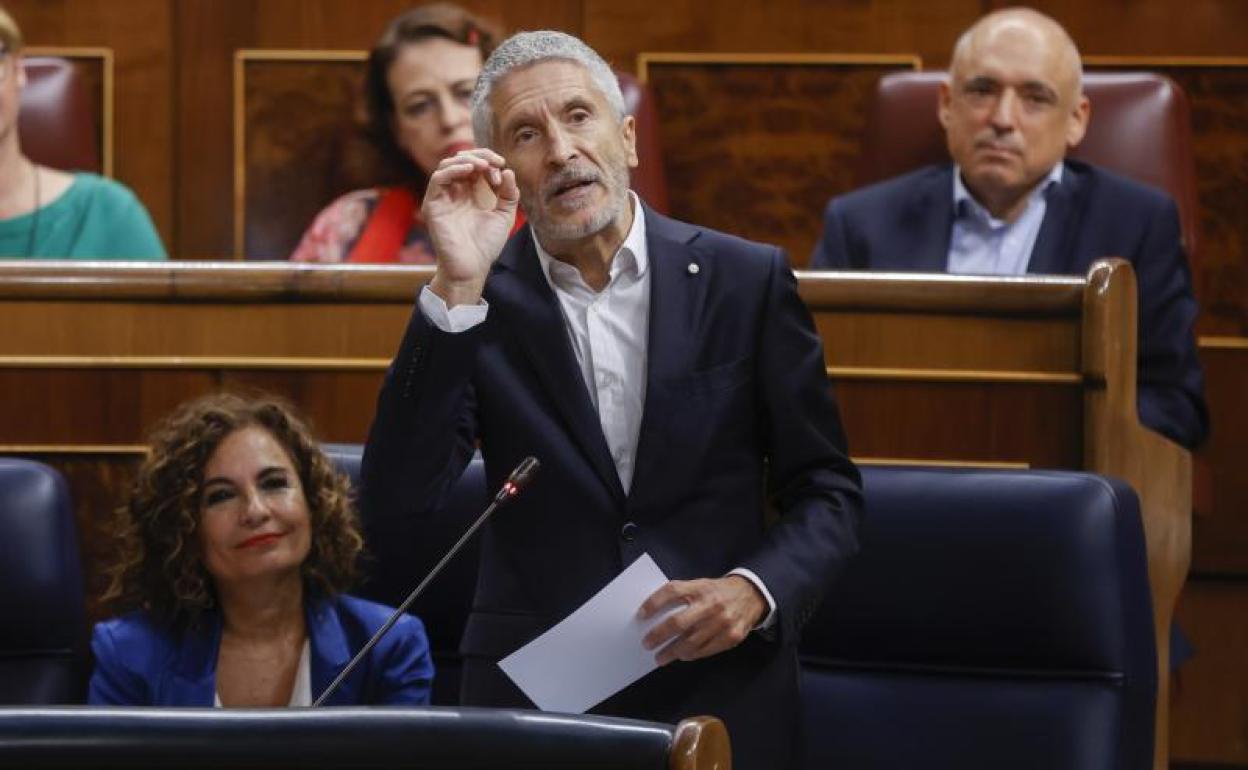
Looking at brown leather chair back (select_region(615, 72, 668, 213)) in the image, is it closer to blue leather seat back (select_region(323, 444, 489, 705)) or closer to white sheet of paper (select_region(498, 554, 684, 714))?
blue leather seat back (select_region(323, 444, 489, 705))

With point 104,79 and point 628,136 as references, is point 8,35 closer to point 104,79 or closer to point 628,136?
point 104,79

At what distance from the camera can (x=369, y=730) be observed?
50 cm

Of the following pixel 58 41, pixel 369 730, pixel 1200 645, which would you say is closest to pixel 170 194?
pixel 58 41

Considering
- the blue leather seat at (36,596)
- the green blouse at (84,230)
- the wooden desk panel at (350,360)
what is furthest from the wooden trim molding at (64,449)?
the green blouse at (84,230)

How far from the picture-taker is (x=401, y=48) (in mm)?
1455

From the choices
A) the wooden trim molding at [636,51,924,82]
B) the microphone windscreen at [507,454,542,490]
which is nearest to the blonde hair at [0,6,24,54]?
the wooden trim molding at [636,51,924,82]

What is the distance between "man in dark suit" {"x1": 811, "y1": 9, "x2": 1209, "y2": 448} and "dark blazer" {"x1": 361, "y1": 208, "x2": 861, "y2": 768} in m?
0.59

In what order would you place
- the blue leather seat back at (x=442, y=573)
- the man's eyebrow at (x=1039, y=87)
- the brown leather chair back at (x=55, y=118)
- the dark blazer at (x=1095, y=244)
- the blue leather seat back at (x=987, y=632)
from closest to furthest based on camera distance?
the blue leather seat back at (x=987, y=632) < the blue leather seat back at (x=442, y=573) < the dark blazer at (x=1095, y=244) < the man's eyebrow at (x=1039, y=87) < the brown leather chair back at (x=55, y=118)

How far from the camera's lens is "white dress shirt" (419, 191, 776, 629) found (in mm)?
793

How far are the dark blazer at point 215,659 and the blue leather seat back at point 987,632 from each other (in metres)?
0.18

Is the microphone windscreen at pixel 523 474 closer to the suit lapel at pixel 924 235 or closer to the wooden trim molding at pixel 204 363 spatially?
the wooden trim molding at pixel 204 363

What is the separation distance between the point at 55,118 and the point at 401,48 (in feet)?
0.89

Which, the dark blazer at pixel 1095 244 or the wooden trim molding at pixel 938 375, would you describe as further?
the dark blazer at pixel 1095 244

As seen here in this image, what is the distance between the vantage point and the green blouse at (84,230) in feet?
4.69
